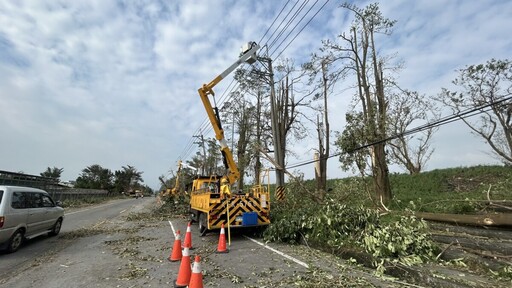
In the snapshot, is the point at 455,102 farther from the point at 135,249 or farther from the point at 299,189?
the point at 135,249

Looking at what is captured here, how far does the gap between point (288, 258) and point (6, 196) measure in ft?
25.6

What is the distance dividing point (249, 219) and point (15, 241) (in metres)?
6.84

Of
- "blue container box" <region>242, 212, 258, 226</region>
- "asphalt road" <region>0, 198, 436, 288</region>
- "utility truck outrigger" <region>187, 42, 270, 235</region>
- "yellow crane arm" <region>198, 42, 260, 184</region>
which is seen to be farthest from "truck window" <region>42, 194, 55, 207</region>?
"blue container box" <region>242, 212, 258, 226</region>

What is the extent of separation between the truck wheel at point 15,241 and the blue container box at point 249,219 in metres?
6.61

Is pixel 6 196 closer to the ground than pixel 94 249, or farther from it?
farther from it

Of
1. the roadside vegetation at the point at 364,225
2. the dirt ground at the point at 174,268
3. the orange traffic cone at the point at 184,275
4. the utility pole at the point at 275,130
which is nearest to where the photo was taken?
the orange traffic cone at the point at 184,275

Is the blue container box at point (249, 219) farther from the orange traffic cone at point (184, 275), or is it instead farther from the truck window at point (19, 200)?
the truck window at point (19, 200)

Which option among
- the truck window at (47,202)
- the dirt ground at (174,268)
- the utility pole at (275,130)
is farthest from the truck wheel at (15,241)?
the utility pole at (275,130)

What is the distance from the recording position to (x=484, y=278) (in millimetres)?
5480

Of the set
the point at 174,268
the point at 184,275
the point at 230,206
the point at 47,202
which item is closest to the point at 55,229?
the point at 47,202

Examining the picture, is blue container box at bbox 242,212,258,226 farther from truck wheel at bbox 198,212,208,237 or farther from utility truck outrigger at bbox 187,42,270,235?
truck wheel at bbox 198,212,208,237

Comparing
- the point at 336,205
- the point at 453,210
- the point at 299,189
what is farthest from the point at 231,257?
the point at 453,210

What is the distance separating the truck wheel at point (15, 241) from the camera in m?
8.69

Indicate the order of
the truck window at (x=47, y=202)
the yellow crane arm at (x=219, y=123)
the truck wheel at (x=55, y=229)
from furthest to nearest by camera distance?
the yellow crane arm at (x=219, y=123) < the truck wheel at (x=55, y=229) < the truck window at (x=47, y=202)
